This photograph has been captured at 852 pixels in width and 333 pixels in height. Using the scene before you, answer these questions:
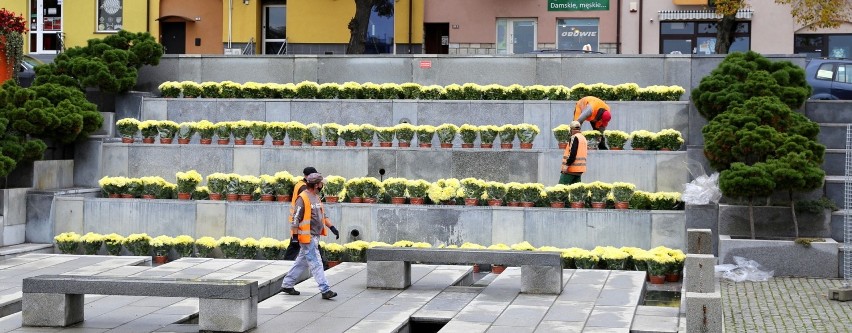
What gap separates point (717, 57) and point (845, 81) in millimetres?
4159

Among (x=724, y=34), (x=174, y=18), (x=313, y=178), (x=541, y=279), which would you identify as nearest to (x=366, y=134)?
(x=313, y=178)

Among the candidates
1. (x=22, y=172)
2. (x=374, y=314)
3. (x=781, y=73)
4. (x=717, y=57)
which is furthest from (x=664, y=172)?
(x=22, y=172)

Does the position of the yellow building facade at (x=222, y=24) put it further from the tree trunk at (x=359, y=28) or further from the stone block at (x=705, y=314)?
the stone block at (x=705, y=314)

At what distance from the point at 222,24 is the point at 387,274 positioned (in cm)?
2831

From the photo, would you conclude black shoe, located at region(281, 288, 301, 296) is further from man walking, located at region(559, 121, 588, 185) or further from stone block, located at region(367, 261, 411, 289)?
man walking, located at region(559, 121, 588, 185)

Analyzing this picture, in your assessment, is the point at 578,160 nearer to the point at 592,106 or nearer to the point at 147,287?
the point at 592,106

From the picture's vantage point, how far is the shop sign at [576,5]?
41562mm

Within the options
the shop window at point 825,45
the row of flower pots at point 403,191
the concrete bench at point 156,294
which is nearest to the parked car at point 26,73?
the row of flower pots at point 403,191

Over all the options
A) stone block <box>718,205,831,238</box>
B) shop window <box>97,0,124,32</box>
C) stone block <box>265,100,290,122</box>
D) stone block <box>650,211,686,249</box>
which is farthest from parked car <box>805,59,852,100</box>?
shop window <box>97,0,124,32</box>

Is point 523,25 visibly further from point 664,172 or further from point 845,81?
point 664,172

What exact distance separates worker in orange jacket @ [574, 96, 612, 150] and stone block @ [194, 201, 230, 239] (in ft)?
21.4

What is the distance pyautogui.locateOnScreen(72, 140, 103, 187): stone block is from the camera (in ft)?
81.5

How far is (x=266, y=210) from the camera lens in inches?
862

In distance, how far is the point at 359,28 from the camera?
3625 cm
